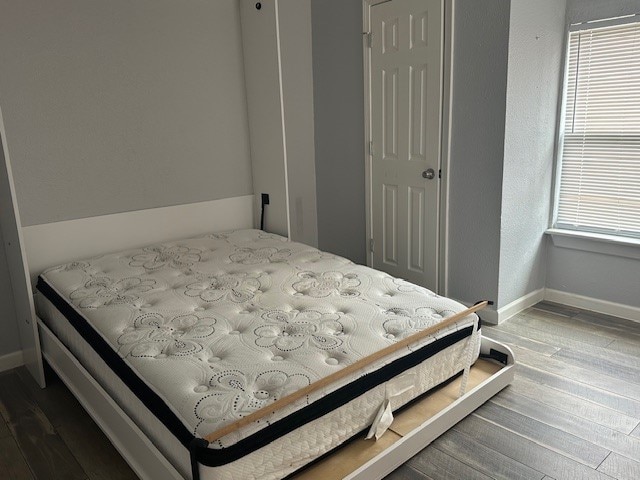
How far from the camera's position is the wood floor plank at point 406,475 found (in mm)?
1802

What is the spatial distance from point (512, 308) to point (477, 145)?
1035 mm

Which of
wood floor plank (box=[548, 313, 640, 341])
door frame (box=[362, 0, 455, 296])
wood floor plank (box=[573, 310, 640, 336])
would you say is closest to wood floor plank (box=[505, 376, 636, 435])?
wood floor plank (box=[548, 313, 640, 341])

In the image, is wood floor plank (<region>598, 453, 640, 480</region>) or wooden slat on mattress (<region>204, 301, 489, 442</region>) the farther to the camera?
wood floor plank (<region>598, 453, 640, 480</region>)

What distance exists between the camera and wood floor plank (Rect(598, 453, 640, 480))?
1.82 metres

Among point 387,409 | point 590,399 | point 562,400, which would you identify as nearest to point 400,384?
point 387,409

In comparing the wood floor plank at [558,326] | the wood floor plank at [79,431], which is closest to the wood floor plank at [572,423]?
the wood floor plank at [558,326]

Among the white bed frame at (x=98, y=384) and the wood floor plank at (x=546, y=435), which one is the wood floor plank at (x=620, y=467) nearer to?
the wood floor plank at (x=546, y=435)

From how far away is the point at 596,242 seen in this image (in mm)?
3195

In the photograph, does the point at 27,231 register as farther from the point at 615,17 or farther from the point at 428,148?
the point at 615,17

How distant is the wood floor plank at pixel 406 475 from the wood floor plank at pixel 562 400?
77 centimetres

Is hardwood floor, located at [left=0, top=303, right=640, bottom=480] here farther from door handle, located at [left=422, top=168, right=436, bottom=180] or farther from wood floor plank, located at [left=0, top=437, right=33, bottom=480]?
door handle, located at [left=422, top=168, right=436, bottom=180]

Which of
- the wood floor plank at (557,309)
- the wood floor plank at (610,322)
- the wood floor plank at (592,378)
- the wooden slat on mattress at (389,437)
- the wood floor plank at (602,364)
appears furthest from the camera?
the wood floor plank at (557,309)

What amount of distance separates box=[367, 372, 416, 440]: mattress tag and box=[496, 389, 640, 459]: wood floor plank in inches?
26.6

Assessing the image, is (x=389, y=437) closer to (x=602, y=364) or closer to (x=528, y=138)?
(x=602, y=364)
